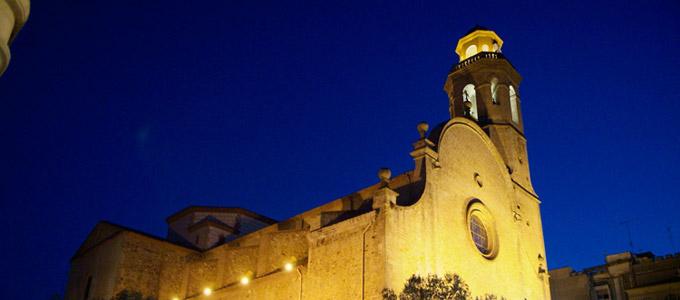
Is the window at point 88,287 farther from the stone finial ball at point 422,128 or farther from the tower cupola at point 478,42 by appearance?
the tower cupola at point 478,42

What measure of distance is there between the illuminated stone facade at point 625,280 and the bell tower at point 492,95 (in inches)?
290

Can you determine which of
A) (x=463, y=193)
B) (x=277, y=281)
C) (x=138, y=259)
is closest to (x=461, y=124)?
(x=463, y=193)

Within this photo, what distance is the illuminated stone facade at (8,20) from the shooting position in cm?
418

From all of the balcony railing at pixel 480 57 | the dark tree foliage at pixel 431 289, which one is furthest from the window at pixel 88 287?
the balcony railing at pixel 480 57

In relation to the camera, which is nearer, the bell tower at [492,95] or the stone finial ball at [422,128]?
the stone finial ball at [422,128]

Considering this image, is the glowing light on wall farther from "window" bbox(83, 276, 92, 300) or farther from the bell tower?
"window" bbox(83, 276, 92, 300)

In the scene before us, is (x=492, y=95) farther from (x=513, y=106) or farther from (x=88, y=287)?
(x=88, y=287)

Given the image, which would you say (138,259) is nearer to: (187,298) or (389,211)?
(187,298)

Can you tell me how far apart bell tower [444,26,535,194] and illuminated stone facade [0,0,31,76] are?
23684 millimetres

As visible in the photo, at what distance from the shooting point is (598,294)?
105 feet

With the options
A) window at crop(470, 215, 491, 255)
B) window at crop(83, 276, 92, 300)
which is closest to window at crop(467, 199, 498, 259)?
window at crop(470, 215, 491, 255)

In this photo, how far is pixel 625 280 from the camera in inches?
1213

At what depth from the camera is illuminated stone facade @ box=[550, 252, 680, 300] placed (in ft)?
95.6

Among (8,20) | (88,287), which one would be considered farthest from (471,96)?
(8,20)
